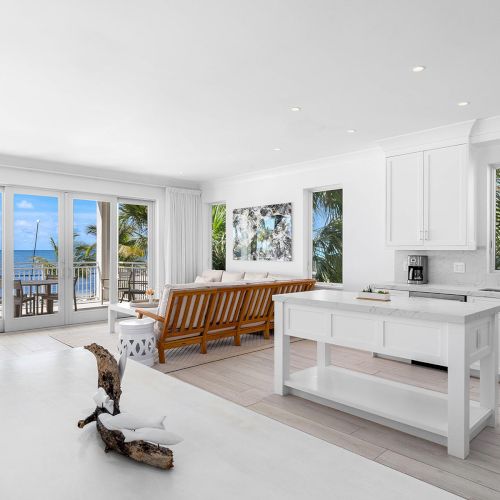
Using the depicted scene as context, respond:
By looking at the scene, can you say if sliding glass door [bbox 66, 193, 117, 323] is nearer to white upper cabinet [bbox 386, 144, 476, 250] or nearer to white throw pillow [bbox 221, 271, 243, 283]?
white throw pillow [bbox 221, 271, 243, 283]

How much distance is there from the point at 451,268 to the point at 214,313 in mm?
2869

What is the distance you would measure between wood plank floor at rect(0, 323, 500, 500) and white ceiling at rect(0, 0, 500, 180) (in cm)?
261

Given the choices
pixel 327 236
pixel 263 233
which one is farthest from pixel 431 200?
pixel 263 233

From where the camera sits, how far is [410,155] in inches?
193

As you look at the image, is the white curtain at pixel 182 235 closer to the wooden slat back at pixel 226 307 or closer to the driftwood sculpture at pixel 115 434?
the wooden slat back at pixel 226 307

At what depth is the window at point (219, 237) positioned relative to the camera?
8602mm

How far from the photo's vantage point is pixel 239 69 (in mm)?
3158

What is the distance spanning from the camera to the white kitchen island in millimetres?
2428

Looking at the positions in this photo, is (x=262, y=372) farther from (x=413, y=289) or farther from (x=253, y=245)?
(x=253, y=245)

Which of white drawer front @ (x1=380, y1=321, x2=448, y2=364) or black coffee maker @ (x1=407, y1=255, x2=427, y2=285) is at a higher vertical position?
black coffee maker @ (x1=407, y1=255, x2=427, y2=285)

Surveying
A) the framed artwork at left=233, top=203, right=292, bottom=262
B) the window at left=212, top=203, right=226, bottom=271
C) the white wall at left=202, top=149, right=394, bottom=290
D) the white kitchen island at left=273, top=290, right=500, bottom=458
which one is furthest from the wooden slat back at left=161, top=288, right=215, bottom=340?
the window at left=212, top=203, right=226, bottom=271

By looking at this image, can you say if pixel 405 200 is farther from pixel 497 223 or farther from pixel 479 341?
pixel 479 341

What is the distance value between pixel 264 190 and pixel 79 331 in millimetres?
3774

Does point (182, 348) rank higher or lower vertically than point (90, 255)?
lower
